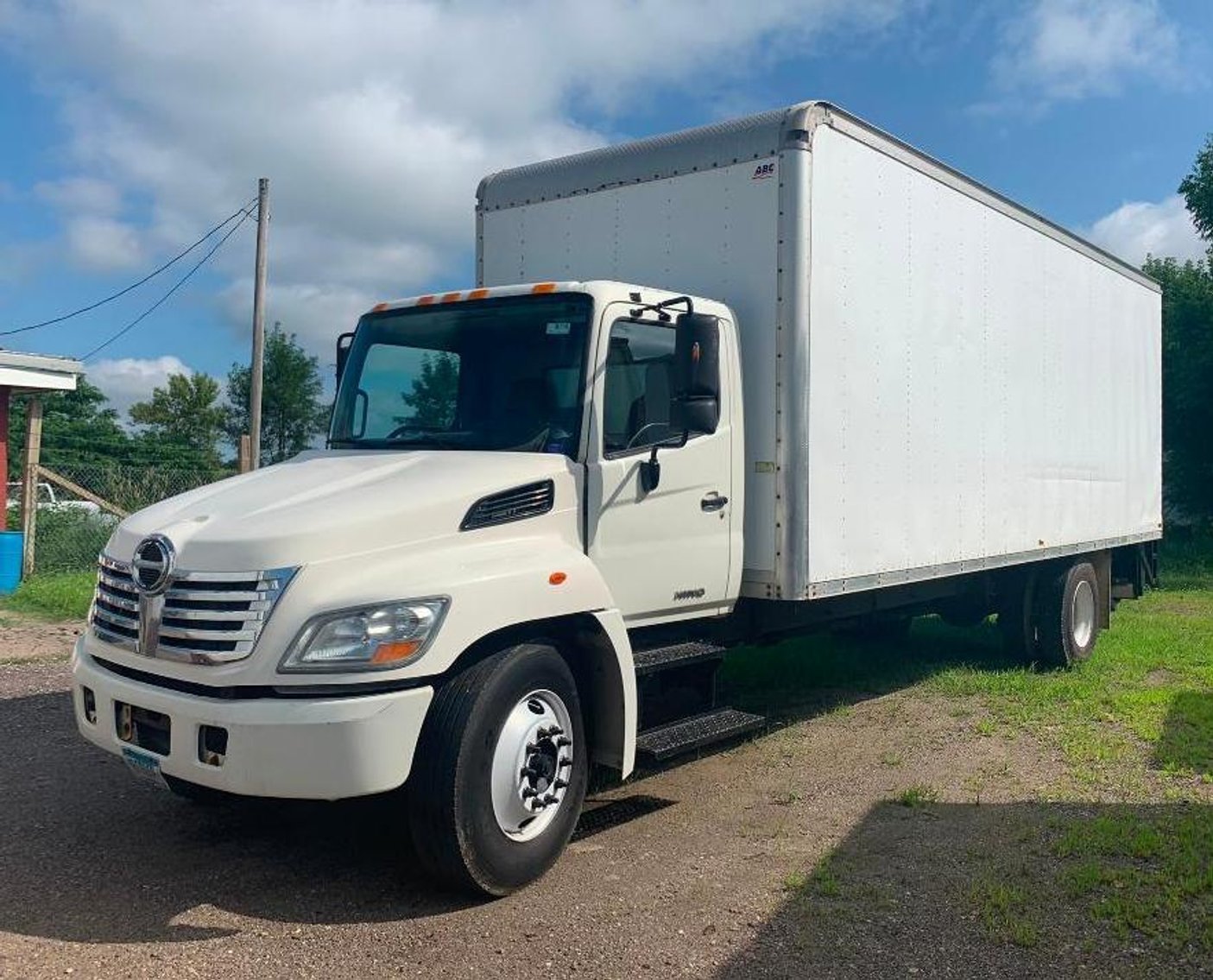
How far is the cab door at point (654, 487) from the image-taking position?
507 centimetres

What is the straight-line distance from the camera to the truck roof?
19.2 feet

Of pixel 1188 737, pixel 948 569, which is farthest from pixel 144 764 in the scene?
pixel 1188 737

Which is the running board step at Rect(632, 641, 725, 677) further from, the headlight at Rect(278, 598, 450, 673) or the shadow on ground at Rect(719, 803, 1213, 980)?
the headlight at Rect(278, 598, 450, 673)

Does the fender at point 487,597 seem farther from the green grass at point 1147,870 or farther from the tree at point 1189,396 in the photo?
the tree at point 1189,396

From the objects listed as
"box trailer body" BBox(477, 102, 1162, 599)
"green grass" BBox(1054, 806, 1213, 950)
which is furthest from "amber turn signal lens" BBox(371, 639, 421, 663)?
"green grass" BBox(1054, 806, 1213, 950)

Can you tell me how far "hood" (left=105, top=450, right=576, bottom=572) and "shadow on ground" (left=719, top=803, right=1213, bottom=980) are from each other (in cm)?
204

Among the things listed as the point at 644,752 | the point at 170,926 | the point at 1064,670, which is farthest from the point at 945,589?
the point at 170,926

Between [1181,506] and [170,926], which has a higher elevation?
[1181,506]

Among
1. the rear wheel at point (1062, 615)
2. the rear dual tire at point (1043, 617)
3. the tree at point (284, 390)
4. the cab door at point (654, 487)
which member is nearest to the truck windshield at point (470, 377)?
the cab door at point (654, 487)

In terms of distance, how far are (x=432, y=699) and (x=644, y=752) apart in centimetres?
131

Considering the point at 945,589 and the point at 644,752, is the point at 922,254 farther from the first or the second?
the point at 644,752

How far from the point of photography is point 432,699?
4180mm

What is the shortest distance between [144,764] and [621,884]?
199 cm

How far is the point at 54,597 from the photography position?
40.7 feet
